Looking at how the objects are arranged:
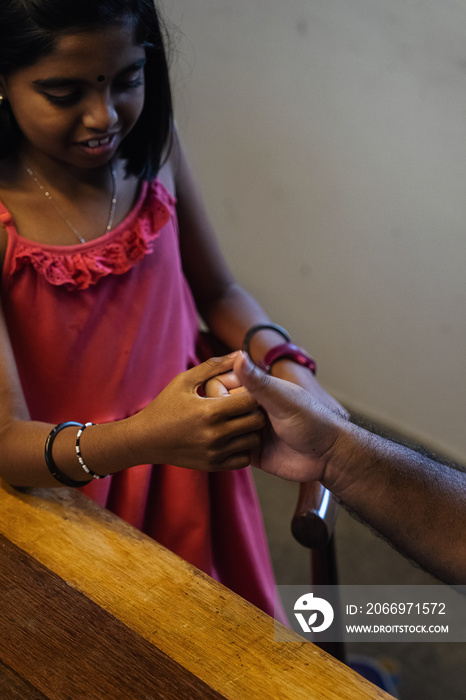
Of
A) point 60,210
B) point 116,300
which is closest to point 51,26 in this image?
point 60,210

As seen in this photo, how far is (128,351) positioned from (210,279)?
0.24 metres

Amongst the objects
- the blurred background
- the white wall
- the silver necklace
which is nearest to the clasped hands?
the silver necklace

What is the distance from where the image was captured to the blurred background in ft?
6.13

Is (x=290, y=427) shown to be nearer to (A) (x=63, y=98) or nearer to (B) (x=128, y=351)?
(B) (x=128, y=351)

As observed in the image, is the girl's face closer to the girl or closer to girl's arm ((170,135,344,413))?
the girl

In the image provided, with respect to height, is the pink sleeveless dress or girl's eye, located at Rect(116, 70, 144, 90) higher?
girl's eye, located at Rect(116, 70, 144, 90)

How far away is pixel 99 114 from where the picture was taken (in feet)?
3.05

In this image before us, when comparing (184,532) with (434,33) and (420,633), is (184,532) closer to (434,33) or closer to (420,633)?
(420,633)

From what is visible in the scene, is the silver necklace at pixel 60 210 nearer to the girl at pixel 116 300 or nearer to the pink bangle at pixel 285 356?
A: the girl at pixel 116 300

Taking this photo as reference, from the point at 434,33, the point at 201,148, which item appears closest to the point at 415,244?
the point at 434,33

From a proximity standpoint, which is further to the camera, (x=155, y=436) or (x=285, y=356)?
(x=285, y=356)

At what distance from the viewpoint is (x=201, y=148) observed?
8.14 ft

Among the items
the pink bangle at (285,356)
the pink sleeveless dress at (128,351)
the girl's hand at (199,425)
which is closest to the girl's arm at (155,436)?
the girl's hand at (199,425)

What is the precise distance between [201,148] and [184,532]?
1.65 meters
